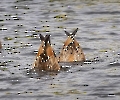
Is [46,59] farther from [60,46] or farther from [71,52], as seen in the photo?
[60,46]

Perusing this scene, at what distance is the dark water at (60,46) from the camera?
17.0 metres

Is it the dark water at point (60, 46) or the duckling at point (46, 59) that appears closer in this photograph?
the dark water at point (60, 46)

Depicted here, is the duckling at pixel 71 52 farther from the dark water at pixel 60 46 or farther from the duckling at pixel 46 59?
the duckling at pixel 46 59

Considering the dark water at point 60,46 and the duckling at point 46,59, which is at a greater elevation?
the duckling at point 46,59

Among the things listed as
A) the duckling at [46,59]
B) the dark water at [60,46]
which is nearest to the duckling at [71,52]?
the dark water at [60,46]

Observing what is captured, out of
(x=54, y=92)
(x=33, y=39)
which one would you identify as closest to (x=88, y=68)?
(x=54, y=92)

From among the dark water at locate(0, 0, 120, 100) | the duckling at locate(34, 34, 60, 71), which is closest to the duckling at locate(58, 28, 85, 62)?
the dark water at locate(0, 0, 120, 100)

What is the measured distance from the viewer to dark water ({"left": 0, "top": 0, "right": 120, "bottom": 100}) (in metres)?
17.0

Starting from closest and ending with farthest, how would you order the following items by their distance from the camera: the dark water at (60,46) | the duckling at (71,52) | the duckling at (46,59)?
the dark water at (60,46) → the duckling at (46,59) → the duckling at (71,52)

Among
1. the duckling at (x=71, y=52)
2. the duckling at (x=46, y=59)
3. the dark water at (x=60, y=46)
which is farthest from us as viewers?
the duckling at (x=71, y=52)

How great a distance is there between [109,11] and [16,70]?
10.2 meters

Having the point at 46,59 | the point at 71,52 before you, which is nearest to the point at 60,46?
the point at 71,52

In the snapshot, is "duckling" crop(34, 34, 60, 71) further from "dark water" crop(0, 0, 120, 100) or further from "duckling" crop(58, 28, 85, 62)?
"duckling" crop(58, 28, 85, 62)

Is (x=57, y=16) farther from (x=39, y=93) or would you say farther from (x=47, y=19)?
(x=39, y=93)
